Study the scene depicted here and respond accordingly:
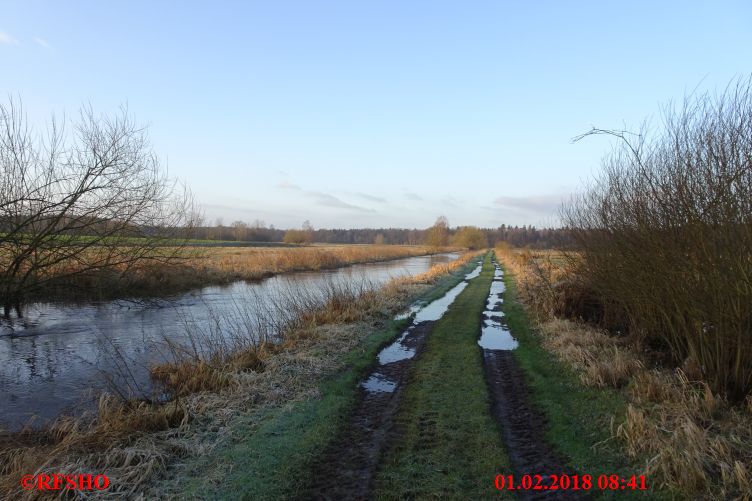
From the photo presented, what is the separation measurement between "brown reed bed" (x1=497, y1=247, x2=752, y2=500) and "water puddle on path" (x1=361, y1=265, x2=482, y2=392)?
3672mm

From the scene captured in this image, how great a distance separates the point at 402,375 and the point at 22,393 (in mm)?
7950

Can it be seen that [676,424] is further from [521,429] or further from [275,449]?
[275,449]

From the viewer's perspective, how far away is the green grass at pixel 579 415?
489cm

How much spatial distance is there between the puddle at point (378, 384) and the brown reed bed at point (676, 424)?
3547mm

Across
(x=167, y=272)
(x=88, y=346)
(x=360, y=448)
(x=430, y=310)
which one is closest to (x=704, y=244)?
(x=360, y=448)

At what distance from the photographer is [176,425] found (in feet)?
21.0

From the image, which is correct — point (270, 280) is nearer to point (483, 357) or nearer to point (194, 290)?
point (194, 290)

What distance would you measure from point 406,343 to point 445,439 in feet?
19.2

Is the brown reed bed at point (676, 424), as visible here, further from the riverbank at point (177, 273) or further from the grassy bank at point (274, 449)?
the riverbank at point (177, 273)

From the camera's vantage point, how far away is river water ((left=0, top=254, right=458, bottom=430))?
323 inches

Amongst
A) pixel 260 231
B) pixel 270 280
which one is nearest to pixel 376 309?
pixel 270 280

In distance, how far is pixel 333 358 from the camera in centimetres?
977

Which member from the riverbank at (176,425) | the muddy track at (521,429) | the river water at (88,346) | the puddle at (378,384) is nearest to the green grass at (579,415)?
the muddy track at (521,429)

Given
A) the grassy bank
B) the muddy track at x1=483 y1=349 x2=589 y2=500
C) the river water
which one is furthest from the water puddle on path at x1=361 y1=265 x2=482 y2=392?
the river water
